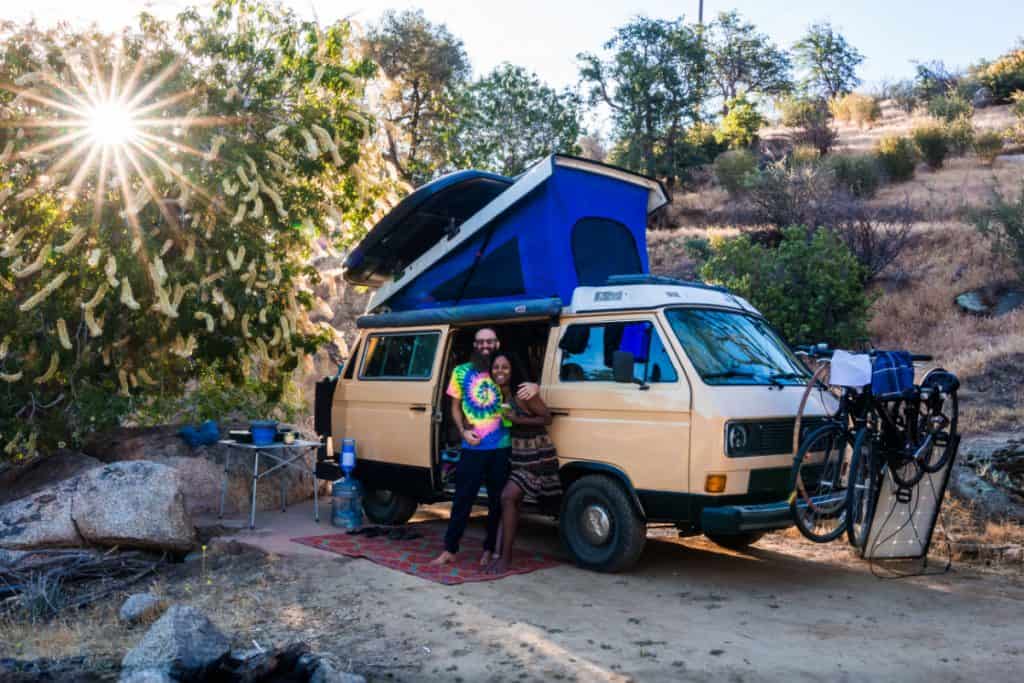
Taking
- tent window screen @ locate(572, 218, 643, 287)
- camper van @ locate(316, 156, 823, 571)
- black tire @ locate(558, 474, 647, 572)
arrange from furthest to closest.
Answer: tent window screen @ locate(572, 218, 643, 287)
black tire @ locate(558, 474, 647, 572)
camper van @ locate(316, 156, 823, 571)

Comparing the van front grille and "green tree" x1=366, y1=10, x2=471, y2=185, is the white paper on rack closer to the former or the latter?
the van front grille

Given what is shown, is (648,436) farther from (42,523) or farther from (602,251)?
(42,523)

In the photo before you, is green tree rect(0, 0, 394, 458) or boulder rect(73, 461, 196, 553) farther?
green tree rect(0, 0, 394, 458)

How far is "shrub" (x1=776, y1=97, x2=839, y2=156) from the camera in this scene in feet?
106

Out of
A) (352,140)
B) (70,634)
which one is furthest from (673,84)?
(70,634)

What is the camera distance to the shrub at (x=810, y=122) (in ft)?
106

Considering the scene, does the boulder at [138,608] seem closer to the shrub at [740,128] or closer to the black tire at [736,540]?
the black tire at [736,540]

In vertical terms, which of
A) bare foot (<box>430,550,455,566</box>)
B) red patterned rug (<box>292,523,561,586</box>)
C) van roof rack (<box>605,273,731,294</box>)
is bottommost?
red patterned rug (<box>292,523,561,586</box>)

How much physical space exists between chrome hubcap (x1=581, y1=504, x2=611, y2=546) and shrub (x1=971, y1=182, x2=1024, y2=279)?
13229 mm

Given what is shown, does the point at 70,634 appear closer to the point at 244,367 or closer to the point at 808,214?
the point at 244,367

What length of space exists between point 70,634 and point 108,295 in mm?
4436

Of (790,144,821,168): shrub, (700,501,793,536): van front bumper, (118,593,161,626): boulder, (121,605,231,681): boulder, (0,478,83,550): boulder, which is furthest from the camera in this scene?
(790,144,821,168): shrub

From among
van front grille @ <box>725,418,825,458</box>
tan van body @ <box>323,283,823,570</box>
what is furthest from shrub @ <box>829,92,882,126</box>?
van front grille @ <box>725,418,825,458</box>

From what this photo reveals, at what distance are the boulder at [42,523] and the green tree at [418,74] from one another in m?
13.7
